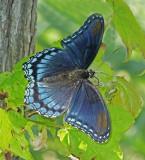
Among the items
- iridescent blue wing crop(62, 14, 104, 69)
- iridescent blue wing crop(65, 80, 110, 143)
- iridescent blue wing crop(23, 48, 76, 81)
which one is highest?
iridescent blue wing crop(62, 14, 104, 69)

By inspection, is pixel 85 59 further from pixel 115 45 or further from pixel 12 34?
pixel 115 45

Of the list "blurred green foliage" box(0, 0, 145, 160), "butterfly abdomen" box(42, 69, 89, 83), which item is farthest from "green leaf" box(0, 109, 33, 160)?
"butterfly abdomen" box(42, 69, 89, 83)

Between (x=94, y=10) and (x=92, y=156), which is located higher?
(x=94, y=10)

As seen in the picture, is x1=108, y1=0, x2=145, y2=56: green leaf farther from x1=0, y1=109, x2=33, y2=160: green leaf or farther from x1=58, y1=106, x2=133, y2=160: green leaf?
x1=0, y1=109, x2=33, y2=160: green leaf

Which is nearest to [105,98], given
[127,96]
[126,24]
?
[127,96]

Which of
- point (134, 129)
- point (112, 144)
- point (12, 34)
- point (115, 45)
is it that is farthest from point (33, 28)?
point (134, 129)

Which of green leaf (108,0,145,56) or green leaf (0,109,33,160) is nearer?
green leaf (0,109,33,160)

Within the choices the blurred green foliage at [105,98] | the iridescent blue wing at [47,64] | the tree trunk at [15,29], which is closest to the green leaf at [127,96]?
the blurred green foliage at [105,98]
